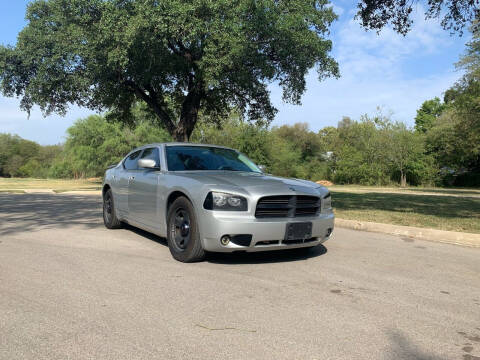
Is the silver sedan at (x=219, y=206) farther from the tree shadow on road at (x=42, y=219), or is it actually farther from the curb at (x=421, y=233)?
the curb at (x=421, y=233)

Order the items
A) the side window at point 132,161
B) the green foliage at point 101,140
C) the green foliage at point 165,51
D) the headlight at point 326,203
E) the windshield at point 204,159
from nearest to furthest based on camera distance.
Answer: the headlight at point 326,203 < the windshield at point 204,159 < the side window at point 132,161 < the green foliage at point 165,51 < the green foliage at point 101,140

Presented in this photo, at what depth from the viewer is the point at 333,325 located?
327 cm

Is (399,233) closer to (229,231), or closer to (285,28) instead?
(229,231)

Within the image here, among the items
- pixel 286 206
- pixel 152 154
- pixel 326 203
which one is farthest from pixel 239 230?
pixel 152 154

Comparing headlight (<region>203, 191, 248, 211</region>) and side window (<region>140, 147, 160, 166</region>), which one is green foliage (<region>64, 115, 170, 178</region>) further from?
headlight (<region>203, 191, 248, 211</region>)

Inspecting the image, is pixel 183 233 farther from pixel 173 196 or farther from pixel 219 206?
pixel 219 206

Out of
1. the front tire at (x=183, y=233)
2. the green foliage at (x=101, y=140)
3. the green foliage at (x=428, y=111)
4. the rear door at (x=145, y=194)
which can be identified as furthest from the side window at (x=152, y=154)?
the green foliage at (x=428, y=111)

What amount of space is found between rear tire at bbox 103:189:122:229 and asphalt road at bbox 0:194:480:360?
1.24 meters

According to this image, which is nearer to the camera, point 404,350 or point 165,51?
point 404,350

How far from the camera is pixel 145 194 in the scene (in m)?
6.39

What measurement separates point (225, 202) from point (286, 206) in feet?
2.48

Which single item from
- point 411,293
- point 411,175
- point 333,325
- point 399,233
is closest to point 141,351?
point 333,325

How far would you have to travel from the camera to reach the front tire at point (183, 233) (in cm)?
513

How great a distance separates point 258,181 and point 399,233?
3811 mm
